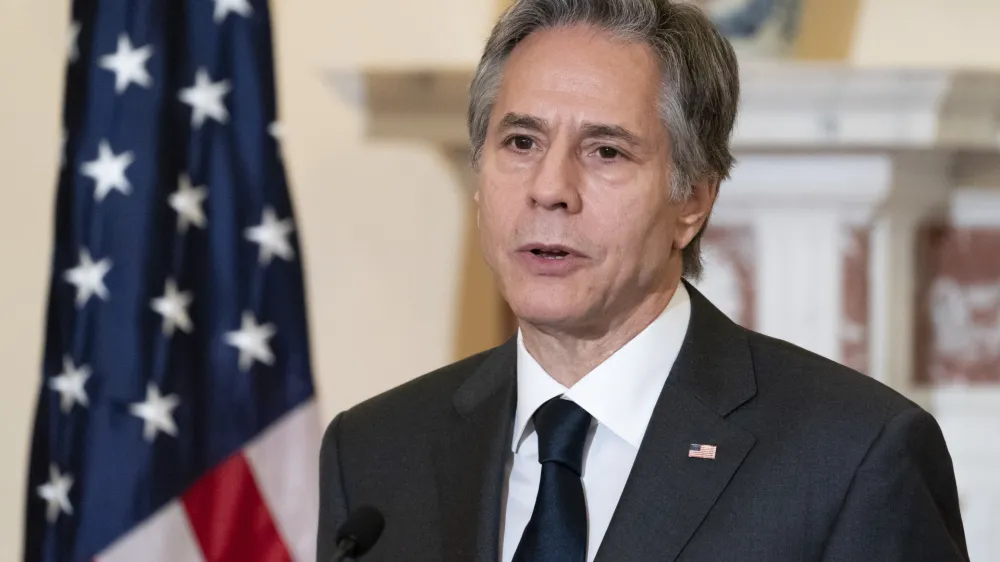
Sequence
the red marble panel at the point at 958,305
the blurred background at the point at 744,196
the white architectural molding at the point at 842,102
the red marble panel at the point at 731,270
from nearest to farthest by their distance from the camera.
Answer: the white architectural molding at the point at 842,102 < the blurred background at the point at 744,196 < the red marble panel at the point at 731,270 < the red marble panel at the point at 958,305

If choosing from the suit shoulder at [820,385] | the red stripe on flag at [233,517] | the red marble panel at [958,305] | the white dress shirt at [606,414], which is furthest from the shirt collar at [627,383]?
the red marble panel at [958,305]

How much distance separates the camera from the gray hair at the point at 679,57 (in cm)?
169

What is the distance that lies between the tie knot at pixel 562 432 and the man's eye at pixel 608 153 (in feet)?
1.03

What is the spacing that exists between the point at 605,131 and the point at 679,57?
147mm

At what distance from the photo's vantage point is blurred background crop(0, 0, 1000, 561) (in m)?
3.17

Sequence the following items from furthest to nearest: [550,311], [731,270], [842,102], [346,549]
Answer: [731,270] < [842,102] < [550,311] < [346,549]

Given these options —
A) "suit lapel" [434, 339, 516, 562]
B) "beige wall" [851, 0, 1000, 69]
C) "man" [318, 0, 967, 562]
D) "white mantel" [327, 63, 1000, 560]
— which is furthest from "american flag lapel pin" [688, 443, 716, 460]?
"beige wall" [851, 0, 1000, 69]

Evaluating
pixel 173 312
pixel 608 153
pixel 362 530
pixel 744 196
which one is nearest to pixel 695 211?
pixel 608 153

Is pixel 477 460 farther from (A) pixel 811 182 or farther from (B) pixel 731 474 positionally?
(A) pixel 811 182

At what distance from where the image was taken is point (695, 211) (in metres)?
1.78

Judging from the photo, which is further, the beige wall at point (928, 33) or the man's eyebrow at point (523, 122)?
the beige wall at point (928, 33)

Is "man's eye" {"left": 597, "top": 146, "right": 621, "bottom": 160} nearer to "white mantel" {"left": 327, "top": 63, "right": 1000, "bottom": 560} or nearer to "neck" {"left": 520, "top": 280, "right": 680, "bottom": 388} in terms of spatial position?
"neck" {"left": 520, "top": 280, "right": 680, "bottom": 388}

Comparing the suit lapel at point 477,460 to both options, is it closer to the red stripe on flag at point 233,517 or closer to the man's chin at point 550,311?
the man's chin at point 550,311

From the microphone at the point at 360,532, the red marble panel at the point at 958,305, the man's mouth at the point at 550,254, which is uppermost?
the man's mouth at the point at 550,254
